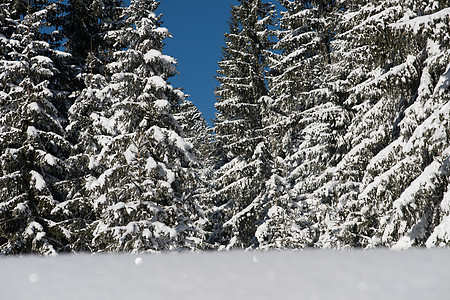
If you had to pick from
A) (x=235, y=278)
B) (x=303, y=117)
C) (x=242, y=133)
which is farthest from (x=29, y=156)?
(x=235, y=278)

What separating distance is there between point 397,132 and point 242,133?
30.0 ft

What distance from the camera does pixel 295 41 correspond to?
720 inches

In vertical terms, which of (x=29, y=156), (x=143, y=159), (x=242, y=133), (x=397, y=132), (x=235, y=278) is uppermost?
(x=242, y=133)

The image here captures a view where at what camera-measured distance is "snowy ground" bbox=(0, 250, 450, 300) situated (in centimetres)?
143

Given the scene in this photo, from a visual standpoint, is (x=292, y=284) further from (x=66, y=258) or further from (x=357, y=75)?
(x=357, y=75)

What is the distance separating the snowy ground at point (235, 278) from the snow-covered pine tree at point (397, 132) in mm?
7429

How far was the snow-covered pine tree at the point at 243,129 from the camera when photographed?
18688mm

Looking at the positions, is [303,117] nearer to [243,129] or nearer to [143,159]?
[243,129]

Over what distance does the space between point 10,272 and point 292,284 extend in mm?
1355

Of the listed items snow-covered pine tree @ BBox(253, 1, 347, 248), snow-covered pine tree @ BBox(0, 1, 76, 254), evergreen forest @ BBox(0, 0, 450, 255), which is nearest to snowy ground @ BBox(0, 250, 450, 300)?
evergreen forest @ BBox(0, 0, 450, 255)

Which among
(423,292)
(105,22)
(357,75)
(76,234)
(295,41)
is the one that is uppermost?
(105,22)

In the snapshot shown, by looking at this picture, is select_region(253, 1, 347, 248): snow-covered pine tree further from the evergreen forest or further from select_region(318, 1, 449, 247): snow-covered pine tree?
select_region(318, 1, 449, 247): snow-covered pine tree

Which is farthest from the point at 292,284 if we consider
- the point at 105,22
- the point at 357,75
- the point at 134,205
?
the point at 105,22

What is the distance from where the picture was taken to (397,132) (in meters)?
11.8
